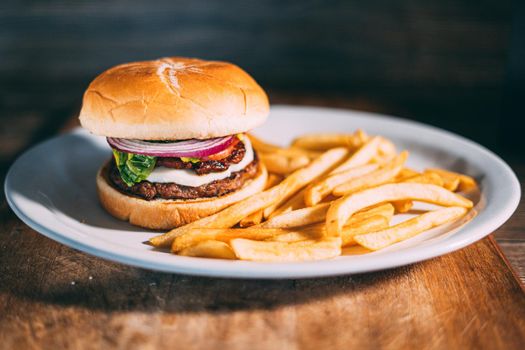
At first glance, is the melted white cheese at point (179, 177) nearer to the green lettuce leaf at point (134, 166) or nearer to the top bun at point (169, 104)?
the green lettuce leaf at point (134, 166)

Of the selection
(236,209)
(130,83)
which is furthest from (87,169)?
(236,209)

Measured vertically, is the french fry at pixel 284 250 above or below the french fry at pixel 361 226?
above

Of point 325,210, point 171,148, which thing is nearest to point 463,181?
point 325,210

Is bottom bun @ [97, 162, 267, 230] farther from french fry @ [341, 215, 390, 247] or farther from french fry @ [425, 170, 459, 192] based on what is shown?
french fry @ [425, 170, 459, 192]

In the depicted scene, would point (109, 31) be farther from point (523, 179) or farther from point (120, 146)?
point (523, 179)

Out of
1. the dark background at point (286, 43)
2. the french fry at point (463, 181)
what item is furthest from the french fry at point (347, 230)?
the dark background at point (286, 43)

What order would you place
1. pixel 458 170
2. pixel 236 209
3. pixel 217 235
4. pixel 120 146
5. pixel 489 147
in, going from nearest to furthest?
pixel 217 235 → pixel 236 209 → pixel 120 146 → pixel 458 170 → pixel 489 147
